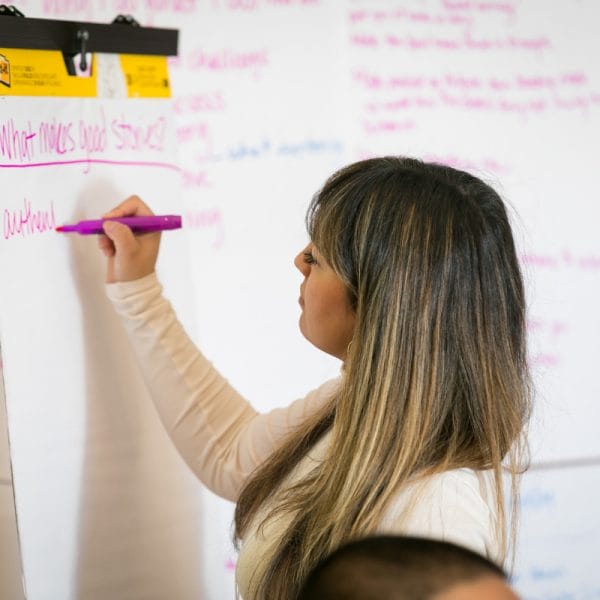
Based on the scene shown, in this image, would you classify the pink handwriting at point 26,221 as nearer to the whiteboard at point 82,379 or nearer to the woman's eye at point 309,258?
the whiteboard at point 82,379

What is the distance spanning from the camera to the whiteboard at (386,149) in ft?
5.07

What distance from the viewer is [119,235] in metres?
1.18

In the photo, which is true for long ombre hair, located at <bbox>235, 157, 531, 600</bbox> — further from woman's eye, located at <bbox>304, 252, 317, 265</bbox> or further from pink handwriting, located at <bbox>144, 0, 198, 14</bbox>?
pink handwriting, located at <bbox>144, 0, 198, 14</bbox>

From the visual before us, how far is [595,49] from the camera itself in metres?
1.83

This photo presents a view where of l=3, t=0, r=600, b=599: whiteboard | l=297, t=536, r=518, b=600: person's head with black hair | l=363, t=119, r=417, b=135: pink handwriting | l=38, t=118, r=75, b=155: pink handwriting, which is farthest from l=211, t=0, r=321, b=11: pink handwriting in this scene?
l=297, t=536, r=518, b=600: person's head with black hair

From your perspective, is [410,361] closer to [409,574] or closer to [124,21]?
[409,574]

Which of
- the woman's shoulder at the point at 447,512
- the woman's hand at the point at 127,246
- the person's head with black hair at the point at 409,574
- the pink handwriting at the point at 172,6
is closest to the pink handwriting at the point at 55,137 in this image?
the woman's hand at the point at 127,246

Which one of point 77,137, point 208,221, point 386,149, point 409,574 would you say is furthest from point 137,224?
point 409,574

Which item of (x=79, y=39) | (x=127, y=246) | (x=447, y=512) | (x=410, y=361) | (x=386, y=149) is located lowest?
(x=447, y=512)

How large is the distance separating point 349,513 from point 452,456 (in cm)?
12

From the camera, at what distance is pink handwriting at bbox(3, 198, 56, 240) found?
1.13 meters

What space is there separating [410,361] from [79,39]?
1.97 feet

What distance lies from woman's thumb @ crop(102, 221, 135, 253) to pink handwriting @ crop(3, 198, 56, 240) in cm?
7

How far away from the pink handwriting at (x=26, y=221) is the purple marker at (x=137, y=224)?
0.06ft
